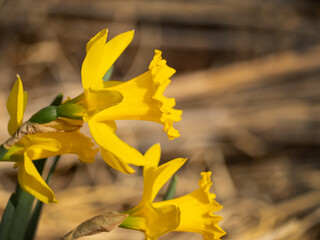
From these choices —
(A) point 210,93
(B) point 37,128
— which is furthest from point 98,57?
(A) point 210,93

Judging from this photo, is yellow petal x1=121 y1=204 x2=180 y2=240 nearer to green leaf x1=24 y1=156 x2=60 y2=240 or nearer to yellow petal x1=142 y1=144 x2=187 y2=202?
yellow petal x1=142 y1=144 x2=187 y2=202

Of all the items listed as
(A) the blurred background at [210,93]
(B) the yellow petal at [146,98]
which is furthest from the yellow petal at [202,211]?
(A) the blurred background at [210,93]

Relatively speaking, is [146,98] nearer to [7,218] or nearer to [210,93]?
[7,218]

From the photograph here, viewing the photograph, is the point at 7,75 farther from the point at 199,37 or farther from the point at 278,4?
the point at 278,4

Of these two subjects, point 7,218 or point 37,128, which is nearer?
point 37,128

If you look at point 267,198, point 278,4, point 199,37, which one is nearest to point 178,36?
point 199,37

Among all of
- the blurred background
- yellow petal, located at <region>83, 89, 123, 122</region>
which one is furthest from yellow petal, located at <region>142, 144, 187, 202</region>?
the blurred background
